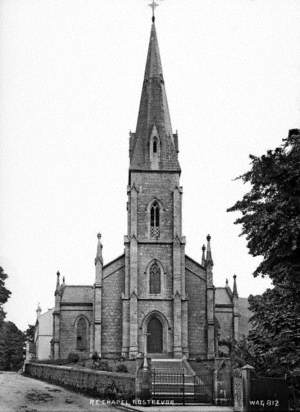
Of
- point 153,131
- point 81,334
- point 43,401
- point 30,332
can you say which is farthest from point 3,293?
point 30,332

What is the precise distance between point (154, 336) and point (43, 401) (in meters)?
25.6

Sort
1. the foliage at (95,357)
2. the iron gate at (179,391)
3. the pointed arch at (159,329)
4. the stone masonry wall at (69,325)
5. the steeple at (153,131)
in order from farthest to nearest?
the stone masonry wall at (69,325), the steeple at (153,131), the pointed arch at (159,329), the foliage at (95,357), the iron gate at (179,391)

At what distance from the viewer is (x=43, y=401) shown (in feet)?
84.4

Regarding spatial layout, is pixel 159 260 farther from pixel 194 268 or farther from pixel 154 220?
pixel 154 220

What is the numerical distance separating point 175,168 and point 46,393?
2931 centimetres

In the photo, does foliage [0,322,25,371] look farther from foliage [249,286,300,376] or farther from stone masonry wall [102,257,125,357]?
foliage [249,286,300,376]

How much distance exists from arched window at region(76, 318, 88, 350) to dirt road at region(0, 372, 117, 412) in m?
24.2

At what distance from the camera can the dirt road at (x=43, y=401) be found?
2314 centimetres

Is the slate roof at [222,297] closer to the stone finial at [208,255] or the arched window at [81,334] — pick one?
the stone finial at [208,255]

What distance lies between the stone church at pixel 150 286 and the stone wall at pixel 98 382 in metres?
13.5

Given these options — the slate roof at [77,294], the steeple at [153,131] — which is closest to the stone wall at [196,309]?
the steeple at [153,131]

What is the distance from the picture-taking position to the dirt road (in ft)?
75.9

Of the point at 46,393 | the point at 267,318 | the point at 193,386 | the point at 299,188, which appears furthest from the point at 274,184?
the point at 46,393

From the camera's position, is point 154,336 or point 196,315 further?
point 196,315
